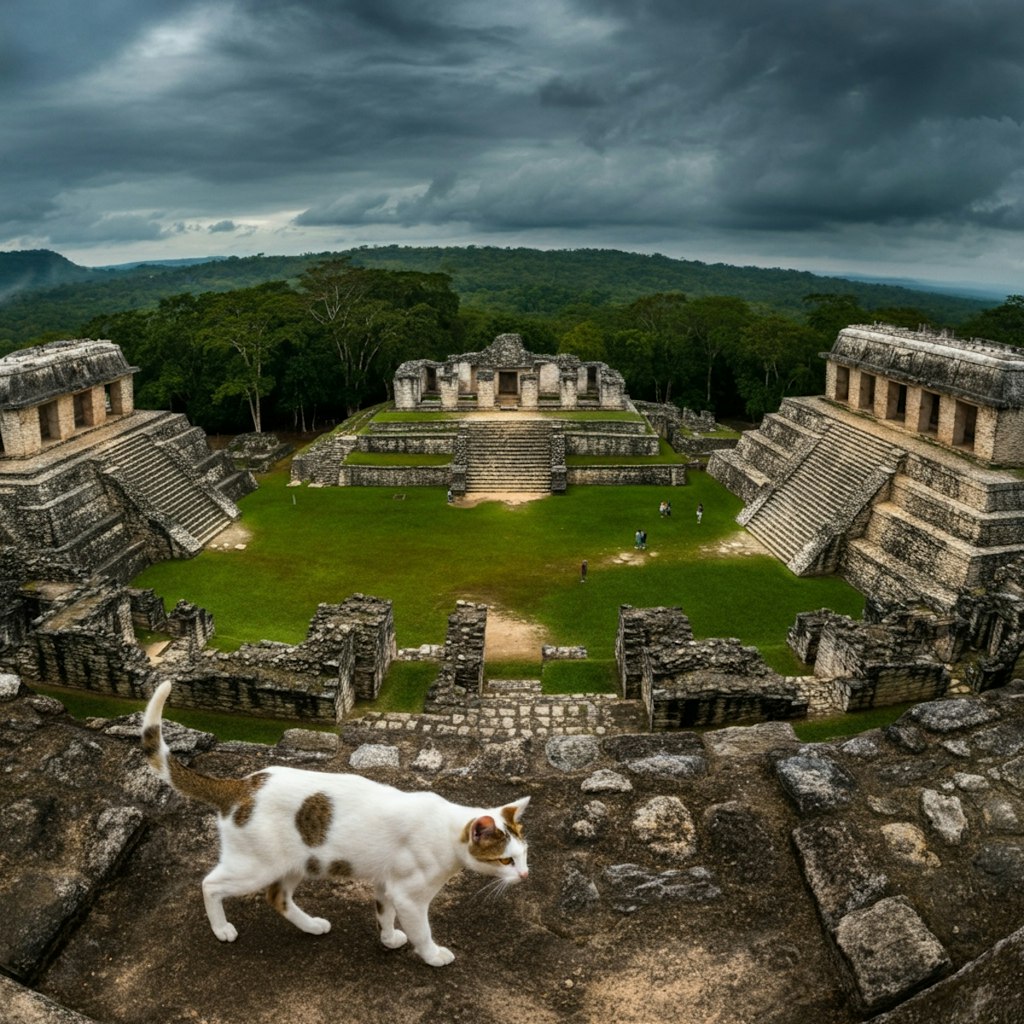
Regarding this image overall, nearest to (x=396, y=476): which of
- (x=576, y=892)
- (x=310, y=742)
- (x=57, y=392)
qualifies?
(x=57, y=392)

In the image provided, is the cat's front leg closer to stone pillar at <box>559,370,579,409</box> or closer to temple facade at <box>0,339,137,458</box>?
temple facade at <box>0,339,137,458</box>

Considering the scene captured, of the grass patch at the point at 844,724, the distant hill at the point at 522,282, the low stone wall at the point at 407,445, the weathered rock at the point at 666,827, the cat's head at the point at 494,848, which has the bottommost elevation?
the grass patch at the point at 844,724

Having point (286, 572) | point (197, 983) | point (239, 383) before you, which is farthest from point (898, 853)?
point (239, 383)

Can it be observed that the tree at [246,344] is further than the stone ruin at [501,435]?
Yes

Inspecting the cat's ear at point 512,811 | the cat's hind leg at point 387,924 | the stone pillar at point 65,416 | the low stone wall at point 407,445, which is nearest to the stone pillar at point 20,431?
the stone pillar at point 65,416

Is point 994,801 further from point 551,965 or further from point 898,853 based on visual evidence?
point 551,965

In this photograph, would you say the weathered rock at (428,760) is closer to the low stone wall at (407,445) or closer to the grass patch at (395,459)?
the grass patch at (395,459)
